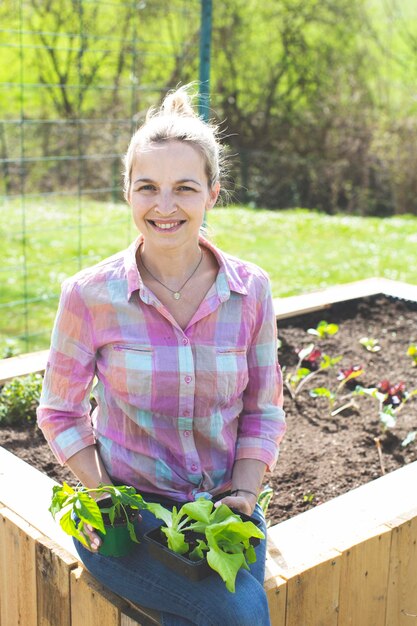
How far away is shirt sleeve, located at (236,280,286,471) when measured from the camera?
2.19 meters

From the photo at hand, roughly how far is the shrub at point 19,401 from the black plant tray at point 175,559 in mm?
1587

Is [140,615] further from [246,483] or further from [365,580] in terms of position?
[365,580]

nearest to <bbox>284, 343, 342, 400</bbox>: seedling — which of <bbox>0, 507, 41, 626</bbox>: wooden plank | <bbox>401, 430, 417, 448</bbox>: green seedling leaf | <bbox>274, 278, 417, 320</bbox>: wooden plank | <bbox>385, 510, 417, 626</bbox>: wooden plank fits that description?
<bbox>274, 278, 417, 320</bbox>: wooden plank

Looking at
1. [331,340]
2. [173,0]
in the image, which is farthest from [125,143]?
[331,340]

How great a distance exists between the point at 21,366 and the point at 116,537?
6.15ft

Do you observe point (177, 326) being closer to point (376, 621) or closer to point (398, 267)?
point (376, 621)

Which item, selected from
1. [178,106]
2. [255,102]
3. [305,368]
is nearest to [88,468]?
[178,106]

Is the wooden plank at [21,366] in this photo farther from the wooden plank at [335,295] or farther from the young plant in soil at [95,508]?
the young plant in soil at [95,508]

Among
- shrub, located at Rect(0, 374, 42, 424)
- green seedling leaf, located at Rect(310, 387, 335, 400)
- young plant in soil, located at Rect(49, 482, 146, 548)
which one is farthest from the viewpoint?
green seedling leaf, located at Rect(310, 387, 335, 400)

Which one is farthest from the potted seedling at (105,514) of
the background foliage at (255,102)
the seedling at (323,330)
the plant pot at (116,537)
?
the background foliage at (255,102)

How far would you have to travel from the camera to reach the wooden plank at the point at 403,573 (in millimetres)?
2357

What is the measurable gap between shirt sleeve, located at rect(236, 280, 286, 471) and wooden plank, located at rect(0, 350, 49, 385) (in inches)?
59.6

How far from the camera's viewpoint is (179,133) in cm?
206

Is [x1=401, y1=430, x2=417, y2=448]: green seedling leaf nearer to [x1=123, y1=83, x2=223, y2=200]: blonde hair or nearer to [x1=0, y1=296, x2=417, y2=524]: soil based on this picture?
[x1=0, y1=296, x2=417, y2=524]: soil
